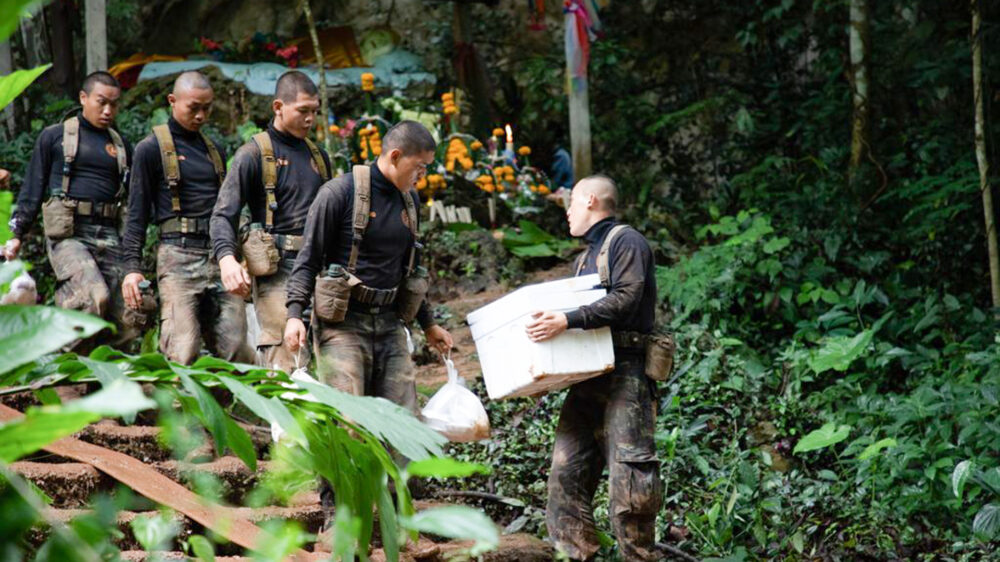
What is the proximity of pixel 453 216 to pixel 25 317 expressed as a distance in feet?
36.0

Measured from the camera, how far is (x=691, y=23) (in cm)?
1656

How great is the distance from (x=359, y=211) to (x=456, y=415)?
108 centimetres

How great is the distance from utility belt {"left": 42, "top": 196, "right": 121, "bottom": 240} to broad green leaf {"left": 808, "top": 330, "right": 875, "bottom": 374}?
200 inches

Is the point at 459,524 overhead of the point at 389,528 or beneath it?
overhead

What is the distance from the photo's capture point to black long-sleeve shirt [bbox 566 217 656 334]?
5137mm

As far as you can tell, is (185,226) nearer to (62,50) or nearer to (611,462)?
(611,462)

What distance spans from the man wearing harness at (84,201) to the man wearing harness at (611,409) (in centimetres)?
300

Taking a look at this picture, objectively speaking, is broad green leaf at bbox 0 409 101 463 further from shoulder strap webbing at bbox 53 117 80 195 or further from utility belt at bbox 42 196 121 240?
shoulder strap webbing at bbox 53 117 80 195

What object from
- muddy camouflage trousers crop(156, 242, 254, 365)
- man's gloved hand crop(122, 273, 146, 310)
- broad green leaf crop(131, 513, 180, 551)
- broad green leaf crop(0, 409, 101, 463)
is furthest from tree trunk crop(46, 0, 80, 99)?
broad green leaf crop(0, 409, 101, 463)

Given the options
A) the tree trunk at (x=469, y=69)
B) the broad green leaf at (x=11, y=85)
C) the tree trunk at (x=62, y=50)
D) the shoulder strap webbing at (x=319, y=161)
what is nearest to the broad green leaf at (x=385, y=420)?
the broad green leaf at (x=11, y=85)

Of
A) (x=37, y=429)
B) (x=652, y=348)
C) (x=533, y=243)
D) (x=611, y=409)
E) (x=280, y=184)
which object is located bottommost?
(x=533, y=243)

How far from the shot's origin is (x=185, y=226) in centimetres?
638

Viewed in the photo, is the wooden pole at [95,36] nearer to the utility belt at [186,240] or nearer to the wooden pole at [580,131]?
the wooden pole at [580,131]

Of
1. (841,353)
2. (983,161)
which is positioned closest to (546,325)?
(841,353)
